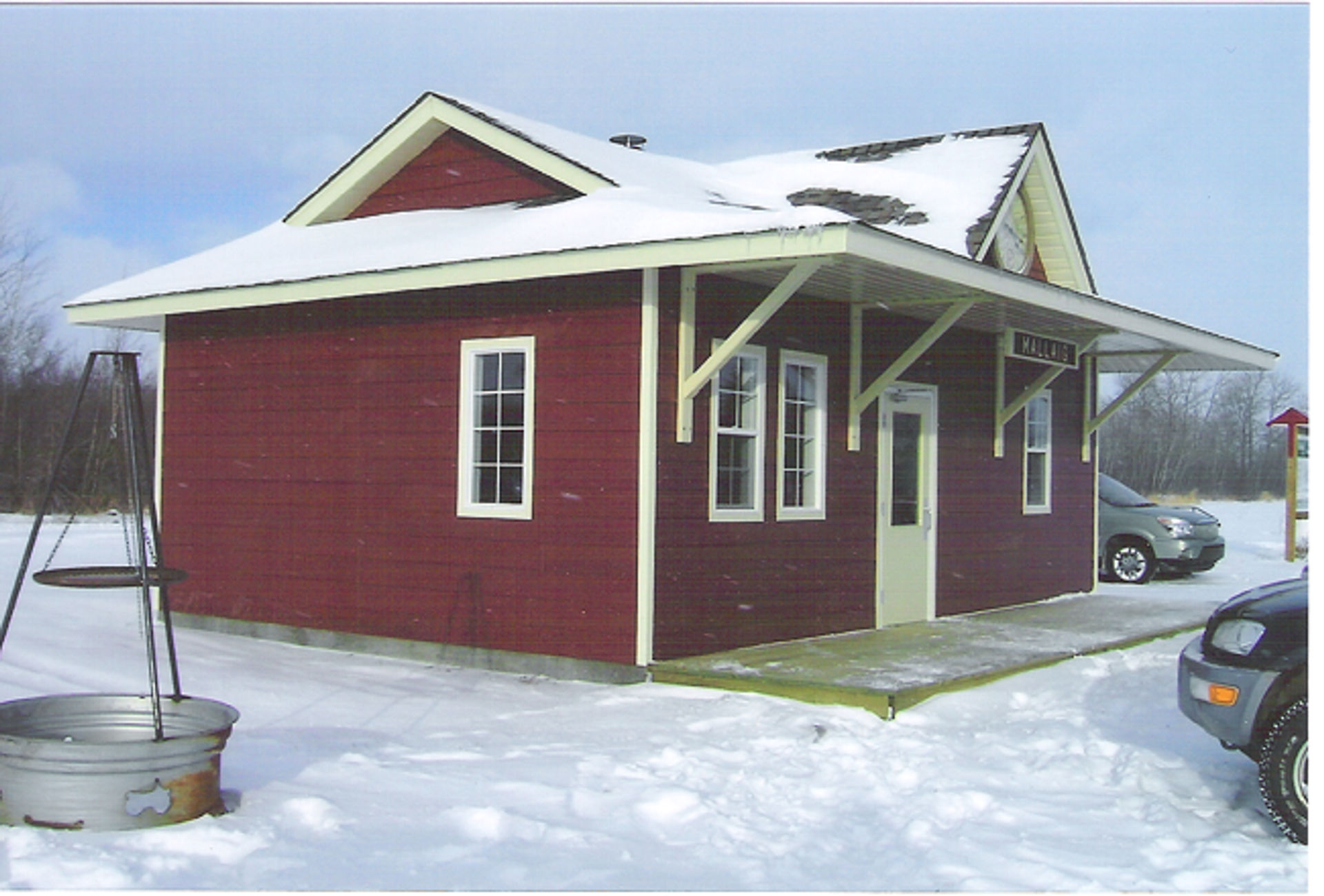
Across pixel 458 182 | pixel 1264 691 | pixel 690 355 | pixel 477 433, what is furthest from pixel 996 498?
pixel 1264 691

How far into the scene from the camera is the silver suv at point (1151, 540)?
792 inches

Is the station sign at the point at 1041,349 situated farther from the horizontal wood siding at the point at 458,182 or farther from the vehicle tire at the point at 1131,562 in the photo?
the vehicle tire at the point at 1131,562

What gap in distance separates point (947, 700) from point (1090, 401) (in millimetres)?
8374

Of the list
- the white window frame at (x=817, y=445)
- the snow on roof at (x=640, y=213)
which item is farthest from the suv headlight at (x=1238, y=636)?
the white window frame at (x=817, y=445)

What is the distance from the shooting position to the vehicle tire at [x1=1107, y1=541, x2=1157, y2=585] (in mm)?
20234

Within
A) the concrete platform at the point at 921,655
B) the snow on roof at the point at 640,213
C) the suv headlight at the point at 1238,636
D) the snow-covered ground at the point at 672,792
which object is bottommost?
the snow-covered ground at the point at 672,792

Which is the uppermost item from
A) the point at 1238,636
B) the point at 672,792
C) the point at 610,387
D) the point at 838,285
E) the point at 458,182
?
the point at 458,182

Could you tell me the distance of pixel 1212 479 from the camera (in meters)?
48.1

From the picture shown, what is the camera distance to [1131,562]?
20.4 m

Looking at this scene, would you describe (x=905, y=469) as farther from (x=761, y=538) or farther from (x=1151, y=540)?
(x=1151, y=540)

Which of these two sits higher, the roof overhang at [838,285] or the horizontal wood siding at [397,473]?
the roof overhang at [838,285]

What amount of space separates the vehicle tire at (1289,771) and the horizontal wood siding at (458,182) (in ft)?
24.7

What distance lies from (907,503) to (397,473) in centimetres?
477

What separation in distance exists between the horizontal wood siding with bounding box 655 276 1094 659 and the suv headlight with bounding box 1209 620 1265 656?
4.34 metres
